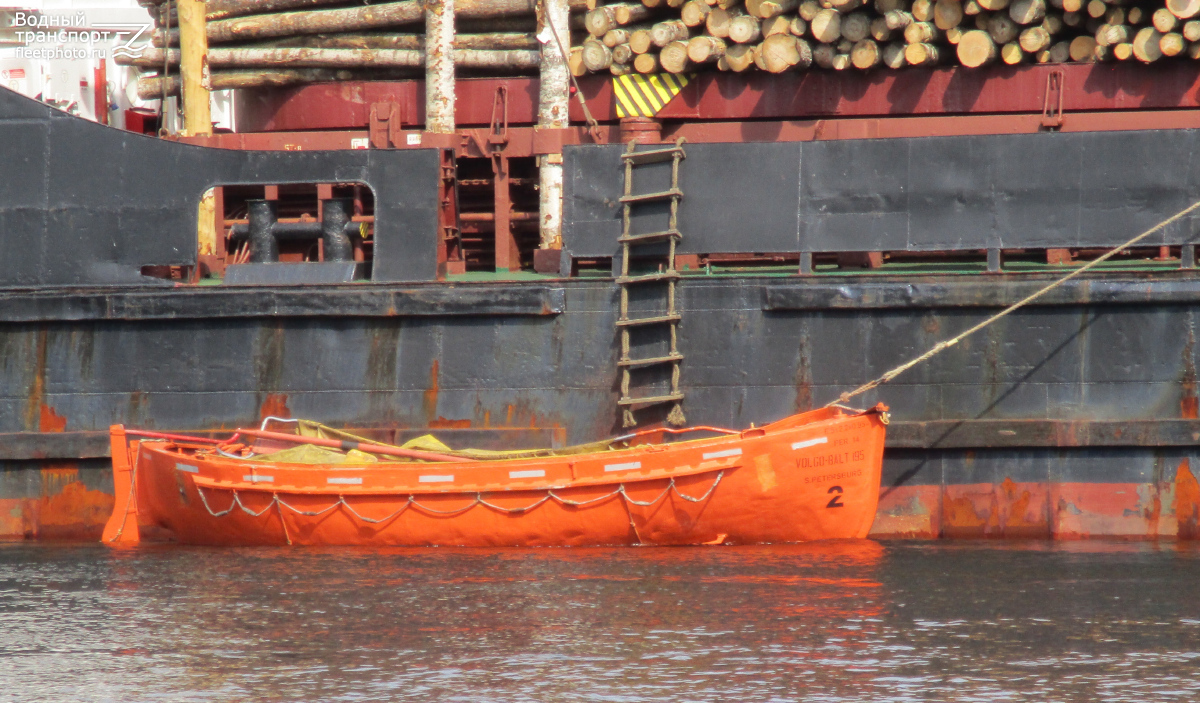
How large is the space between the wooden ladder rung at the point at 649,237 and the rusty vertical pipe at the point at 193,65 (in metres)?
4.95

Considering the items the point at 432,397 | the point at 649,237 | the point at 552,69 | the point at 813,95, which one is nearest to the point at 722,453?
the point at 649,237

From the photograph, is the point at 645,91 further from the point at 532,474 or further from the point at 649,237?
the point at 532,474

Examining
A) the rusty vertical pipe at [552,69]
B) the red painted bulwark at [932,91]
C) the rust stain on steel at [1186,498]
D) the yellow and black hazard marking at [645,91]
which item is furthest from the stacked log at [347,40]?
the rust stain on steel at [1186,498]

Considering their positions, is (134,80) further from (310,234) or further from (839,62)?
(839,62)

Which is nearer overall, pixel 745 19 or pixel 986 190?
pixel 986 190

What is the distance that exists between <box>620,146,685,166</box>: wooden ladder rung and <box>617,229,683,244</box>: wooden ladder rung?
0.51m

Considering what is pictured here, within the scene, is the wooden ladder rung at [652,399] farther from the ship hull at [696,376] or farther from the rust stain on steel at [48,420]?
the rust stain on steel at [48,420]

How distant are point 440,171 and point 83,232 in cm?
271

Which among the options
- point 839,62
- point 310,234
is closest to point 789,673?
point 310,234

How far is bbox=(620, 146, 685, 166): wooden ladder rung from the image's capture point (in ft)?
30.0

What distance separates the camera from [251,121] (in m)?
13.1

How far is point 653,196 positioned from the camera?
9141 mm

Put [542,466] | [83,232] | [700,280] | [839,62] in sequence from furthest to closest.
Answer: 1. [839,62]
2. [83,232]
3. [700,280]
4. [542,466]

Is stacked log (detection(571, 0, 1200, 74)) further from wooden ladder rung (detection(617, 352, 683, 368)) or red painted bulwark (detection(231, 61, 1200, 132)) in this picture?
wooden ladder rung (detection(617, 352, 683, 368))
